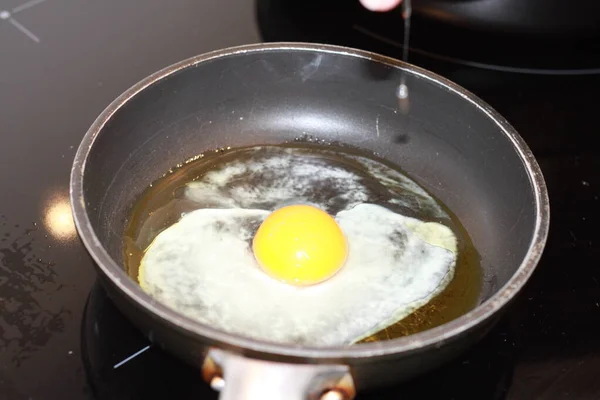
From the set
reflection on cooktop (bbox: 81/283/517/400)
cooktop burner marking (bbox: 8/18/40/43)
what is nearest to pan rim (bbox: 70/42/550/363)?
reflection on cooktop (bbox: 81/283/517/400)

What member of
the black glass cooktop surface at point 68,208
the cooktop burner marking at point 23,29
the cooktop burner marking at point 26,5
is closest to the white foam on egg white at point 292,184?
the black glass cooktop surface at point 68,208

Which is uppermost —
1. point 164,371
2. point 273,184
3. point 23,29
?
point 23,29

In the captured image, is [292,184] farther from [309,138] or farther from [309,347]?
[309,347]

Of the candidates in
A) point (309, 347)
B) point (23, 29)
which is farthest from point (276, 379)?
point (23, 29)

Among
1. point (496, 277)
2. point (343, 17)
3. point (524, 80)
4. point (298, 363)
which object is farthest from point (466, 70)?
point (298, 363)

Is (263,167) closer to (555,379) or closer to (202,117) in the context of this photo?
(202,117)

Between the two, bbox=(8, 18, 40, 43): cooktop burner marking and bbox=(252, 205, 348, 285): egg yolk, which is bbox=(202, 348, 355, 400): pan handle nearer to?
bbox=(252, 205, 348, 285): egg yolk

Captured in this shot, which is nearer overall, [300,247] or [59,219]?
[300,247]
